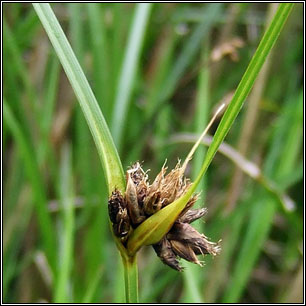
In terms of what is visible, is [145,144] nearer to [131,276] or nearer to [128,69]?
[128,69]

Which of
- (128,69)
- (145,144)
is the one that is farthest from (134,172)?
(145,144)

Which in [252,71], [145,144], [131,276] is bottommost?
[131,276]

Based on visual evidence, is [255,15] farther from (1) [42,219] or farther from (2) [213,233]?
(1) [42,219]

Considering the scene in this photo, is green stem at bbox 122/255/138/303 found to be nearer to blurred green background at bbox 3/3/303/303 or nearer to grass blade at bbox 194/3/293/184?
grass blade at bbox 194/3/293/184

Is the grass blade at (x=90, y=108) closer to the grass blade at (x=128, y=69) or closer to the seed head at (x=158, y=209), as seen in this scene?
the seed head at (x=158, y=209)

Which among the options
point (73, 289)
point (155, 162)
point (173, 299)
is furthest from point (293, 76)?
point (73, 289)
